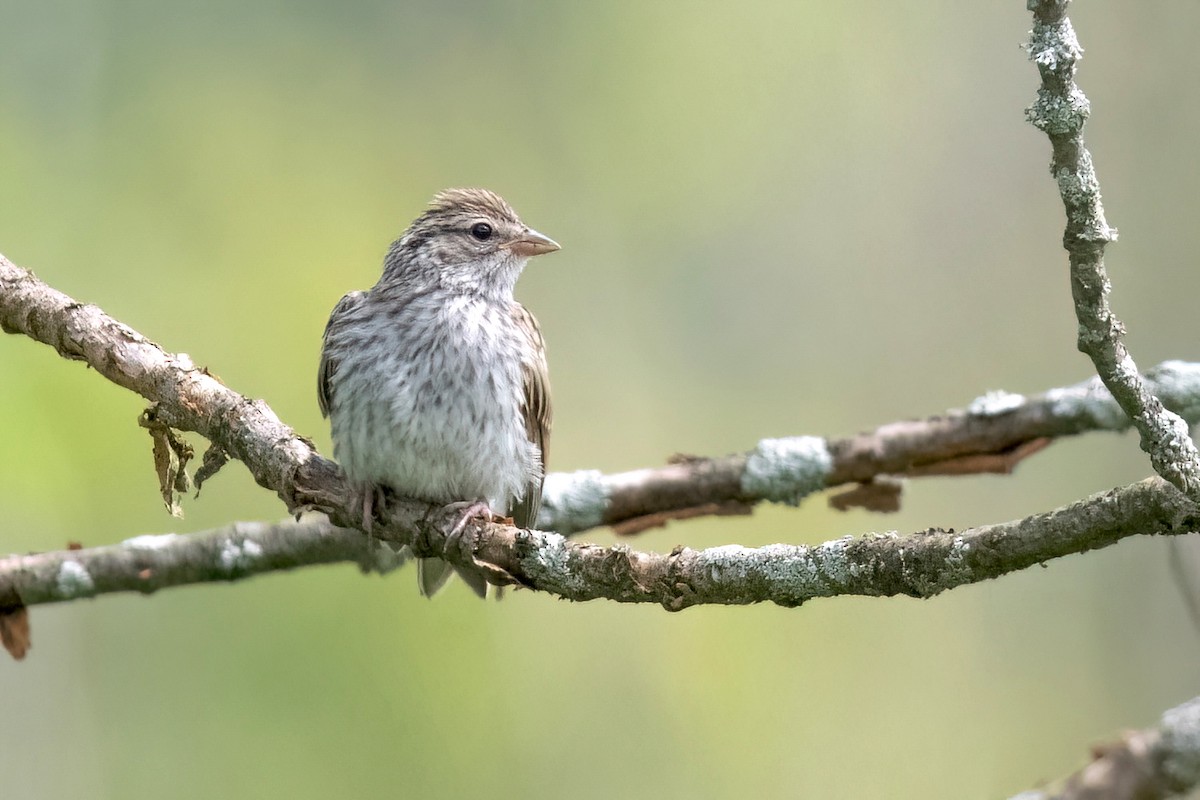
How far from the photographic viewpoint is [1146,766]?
12.5 ft

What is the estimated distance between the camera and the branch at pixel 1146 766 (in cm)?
371

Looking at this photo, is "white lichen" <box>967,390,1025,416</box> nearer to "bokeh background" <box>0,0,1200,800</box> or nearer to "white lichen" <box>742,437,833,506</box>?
"white lichen" <box>742,437,833,506</box>

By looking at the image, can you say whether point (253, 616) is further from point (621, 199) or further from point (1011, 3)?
point (1011, 3)

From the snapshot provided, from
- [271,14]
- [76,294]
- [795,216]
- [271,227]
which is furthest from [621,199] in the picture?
[76,294]

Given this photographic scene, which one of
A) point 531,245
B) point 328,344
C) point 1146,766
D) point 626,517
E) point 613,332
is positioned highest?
point 613,332

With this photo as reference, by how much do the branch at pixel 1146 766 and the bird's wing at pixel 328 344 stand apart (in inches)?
114

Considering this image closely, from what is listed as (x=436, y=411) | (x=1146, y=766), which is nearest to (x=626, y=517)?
(x=436, y=411)

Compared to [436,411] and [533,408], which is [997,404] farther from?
[436,411]

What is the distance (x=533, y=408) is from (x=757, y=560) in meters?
2.15

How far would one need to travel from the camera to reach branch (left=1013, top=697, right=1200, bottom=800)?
3.71 m

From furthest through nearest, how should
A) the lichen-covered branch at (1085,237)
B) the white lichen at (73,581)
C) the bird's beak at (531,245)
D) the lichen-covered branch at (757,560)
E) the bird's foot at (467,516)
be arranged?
the bird's beak at (531,245), the white lichen at (73,581), the bird's foot at (467,516), the lichen-covered branch at (757,560), the lichen-covered branch at (1085,237)

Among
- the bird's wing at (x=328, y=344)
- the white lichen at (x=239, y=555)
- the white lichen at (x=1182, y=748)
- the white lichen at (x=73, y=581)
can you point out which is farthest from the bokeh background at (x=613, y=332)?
the white lichen at (x=1182, y=748)

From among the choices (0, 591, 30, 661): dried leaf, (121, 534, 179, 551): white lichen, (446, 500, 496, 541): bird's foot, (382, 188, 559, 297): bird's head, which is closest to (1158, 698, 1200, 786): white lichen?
(446, 500, 496, 541): bird's foot

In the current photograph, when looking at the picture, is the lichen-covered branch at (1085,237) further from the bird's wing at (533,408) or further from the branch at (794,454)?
the bird's wing at (533,408)
